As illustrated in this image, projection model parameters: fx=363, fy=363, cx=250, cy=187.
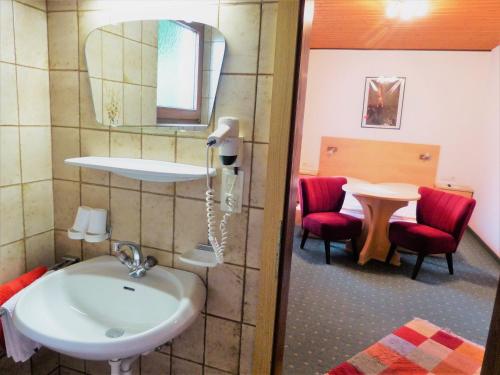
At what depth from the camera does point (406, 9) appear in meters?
3.24

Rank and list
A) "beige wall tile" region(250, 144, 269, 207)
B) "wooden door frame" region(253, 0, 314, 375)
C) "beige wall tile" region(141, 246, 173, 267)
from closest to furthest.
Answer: "wooden door frame" region(253, 0, 314, 375), "beige wall tile" region(250, 144, 269, 207), "beige wall tile" region(141, 246, 173, 267)

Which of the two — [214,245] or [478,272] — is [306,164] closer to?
[478,272]

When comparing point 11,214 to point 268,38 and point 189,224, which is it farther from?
point 268,38

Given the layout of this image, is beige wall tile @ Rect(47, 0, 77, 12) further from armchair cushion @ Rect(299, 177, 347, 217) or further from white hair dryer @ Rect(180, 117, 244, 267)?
armchair cushion @ Rect(299, 177, 347, 217)

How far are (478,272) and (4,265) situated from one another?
13.0 feet

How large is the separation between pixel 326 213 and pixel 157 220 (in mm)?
2834

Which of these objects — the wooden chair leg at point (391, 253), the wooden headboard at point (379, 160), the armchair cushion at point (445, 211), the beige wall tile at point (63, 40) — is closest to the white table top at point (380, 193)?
the armchair cushion at point (445, 211)

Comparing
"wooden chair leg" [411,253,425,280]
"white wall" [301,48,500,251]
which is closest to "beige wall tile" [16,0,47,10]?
"wooden chair leg" [411,253,425,280]

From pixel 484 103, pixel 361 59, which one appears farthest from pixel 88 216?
pixel 484 103

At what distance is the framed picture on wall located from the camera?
4914mm

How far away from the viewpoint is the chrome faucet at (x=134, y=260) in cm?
137

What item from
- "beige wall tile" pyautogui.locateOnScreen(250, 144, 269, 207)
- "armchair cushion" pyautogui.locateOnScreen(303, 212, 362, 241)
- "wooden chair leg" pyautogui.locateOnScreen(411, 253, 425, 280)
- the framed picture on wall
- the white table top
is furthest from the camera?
the framed picture on wall

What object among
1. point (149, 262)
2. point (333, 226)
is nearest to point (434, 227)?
point (333, 226)

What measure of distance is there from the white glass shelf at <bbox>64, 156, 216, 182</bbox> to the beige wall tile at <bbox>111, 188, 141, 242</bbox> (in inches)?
6.1
